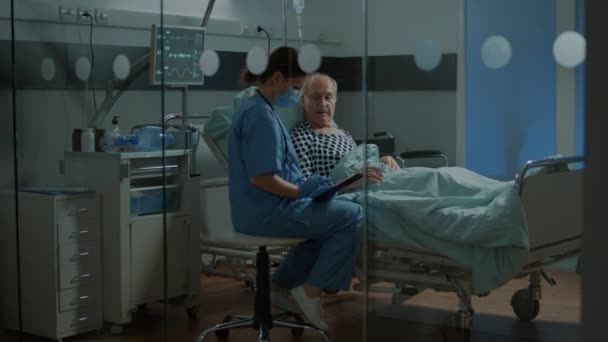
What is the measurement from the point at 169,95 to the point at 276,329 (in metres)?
0.94

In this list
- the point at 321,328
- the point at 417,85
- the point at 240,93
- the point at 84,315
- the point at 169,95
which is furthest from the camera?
the point at 84,315

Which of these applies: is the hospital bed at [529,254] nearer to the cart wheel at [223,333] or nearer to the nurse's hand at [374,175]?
the nurse's hand at [374,175]

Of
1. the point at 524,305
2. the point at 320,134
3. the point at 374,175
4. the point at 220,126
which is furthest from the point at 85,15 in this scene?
the point at 524,305

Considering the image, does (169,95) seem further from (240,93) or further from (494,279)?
(494,279)

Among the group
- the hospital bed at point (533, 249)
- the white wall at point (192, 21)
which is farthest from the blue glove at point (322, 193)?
the white wall at point (192, 21)

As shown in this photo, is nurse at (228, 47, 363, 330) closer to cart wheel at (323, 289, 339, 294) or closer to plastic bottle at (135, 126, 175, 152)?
cart wheel at (323, 289, 339, 294)

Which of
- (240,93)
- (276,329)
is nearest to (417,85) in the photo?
(240,93)

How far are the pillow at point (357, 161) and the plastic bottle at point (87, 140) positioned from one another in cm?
126

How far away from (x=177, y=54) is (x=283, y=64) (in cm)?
58

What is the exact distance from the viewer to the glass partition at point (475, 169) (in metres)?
2.00

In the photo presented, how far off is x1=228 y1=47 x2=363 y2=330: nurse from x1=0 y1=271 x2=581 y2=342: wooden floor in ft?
0.32

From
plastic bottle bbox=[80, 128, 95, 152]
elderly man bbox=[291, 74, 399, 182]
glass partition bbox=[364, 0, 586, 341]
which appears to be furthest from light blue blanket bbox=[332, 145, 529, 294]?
plastic bottle bbox=[80, 128, 95, 152]

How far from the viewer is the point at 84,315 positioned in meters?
3.38

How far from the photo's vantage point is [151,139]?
324 centimetres
